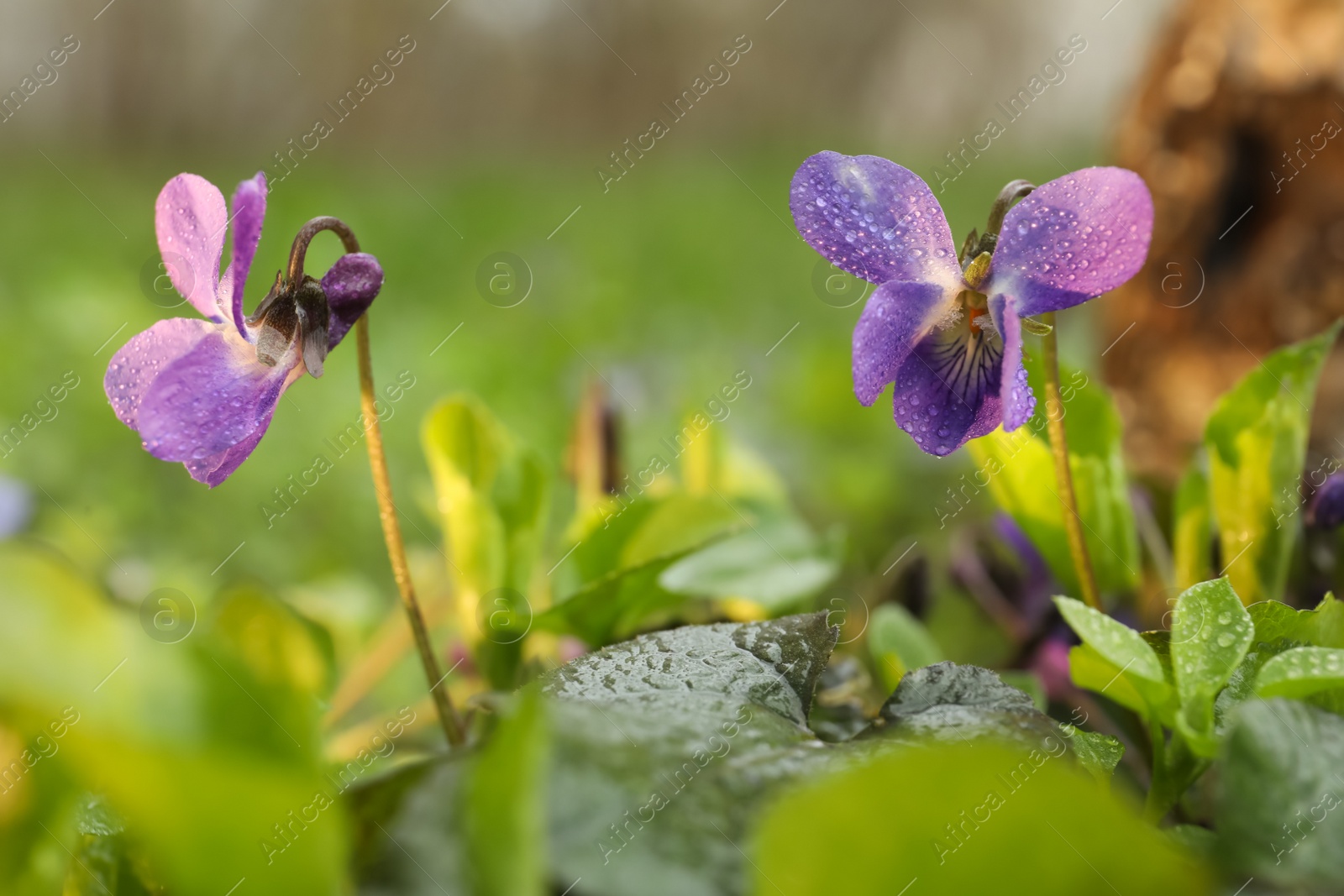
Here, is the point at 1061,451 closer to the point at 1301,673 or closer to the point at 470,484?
the point at 1301,673

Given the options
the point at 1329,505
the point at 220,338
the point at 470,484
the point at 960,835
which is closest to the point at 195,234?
the point at 220,338

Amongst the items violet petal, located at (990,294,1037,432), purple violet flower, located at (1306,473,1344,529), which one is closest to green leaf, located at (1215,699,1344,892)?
violet petal, located at (990,294,1037,432)

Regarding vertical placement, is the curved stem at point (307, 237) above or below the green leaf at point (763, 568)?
above

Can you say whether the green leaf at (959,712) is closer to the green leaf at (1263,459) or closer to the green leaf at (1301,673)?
the green leaf at (1301,673)

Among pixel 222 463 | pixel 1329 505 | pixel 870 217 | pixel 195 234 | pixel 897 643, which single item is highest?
pixel 195 234

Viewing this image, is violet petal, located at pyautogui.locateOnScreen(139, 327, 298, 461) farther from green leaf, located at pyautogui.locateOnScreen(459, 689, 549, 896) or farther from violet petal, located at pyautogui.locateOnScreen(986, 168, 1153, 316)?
violet petal, located at pyautogui.locateOnScreen(986, 168, 1153, 316)

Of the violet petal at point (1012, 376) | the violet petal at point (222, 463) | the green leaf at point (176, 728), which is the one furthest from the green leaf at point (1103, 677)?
the violet petal at point (222, 463)
